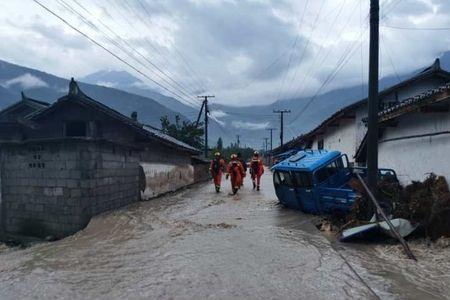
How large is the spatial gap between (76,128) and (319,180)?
11.8 meters

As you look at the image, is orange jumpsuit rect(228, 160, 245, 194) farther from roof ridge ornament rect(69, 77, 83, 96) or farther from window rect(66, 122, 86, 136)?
roof ridge ornament rect(69, 77, 83, 96)

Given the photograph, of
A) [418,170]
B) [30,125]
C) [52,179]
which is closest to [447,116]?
[418,170]

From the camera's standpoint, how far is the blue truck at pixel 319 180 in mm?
12164

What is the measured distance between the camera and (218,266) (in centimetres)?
792

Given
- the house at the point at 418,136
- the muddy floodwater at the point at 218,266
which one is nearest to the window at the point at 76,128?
the muddy floodwater at the point at 218,266

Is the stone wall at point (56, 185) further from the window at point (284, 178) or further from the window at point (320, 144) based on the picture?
the window at point (320, 144)

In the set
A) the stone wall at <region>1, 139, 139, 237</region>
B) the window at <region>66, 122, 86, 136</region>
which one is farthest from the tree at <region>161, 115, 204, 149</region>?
the stone wall at <region>1, 139, 139, 237</region>

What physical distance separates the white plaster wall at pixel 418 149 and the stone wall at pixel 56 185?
8.20 m

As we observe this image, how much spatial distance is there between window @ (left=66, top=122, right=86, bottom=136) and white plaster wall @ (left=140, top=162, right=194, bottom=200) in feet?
11.0

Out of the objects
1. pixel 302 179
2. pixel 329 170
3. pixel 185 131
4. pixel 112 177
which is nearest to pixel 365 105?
pixel 329 170

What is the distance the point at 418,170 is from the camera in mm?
11156

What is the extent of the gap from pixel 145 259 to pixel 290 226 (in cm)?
458

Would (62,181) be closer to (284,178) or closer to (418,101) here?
(284,178)

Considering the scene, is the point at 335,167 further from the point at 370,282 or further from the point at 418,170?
the point at 370,282
